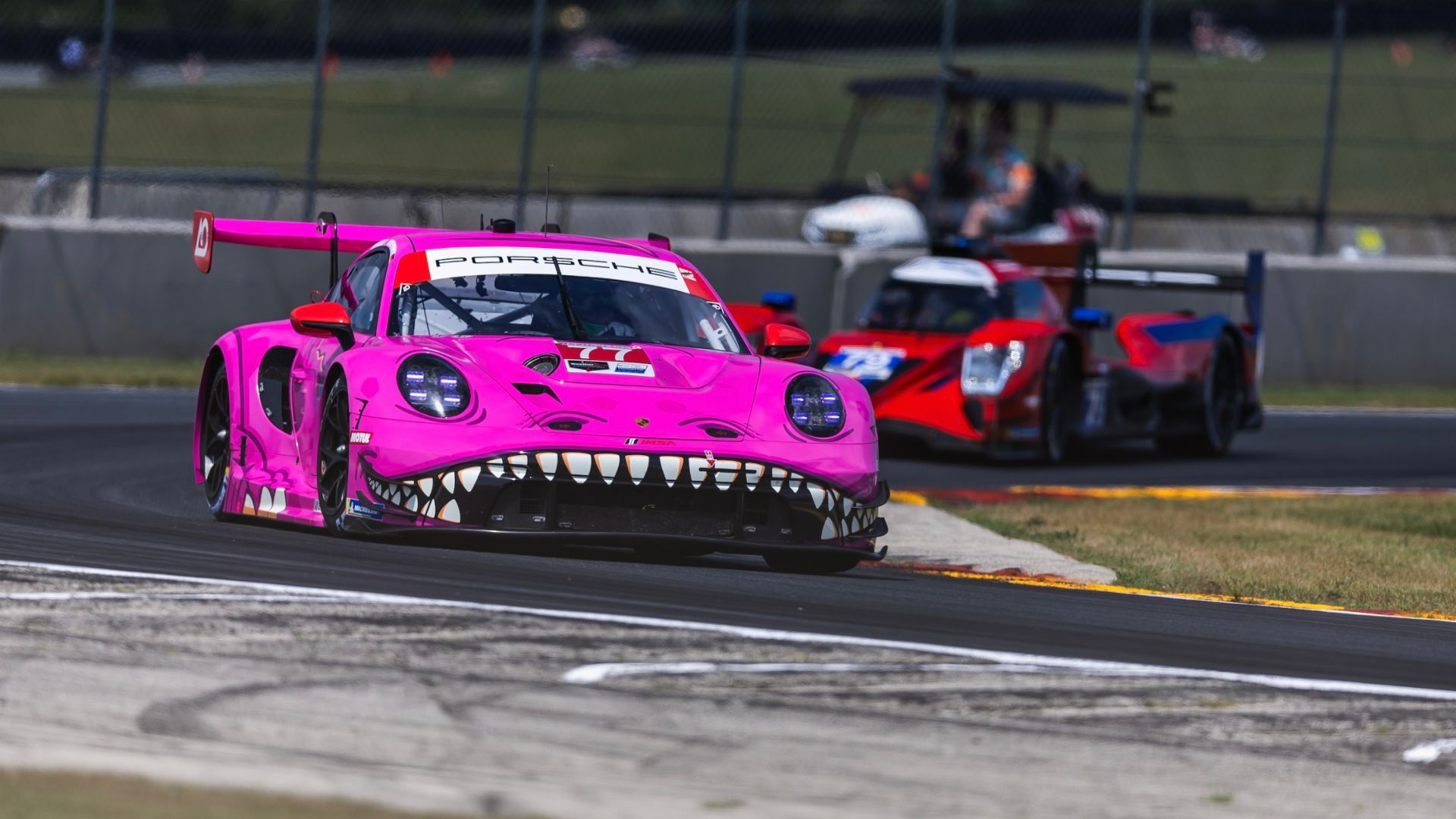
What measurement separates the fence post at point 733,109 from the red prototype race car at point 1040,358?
388 centimetres

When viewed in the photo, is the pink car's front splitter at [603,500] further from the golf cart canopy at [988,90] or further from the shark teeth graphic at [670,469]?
the golf cart canopy at [988,90]

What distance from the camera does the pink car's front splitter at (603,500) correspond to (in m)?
7.13

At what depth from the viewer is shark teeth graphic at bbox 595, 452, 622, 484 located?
7.14m

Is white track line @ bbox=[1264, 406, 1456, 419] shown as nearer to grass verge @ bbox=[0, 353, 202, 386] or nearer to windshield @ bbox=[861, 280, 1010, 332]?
windshield @ bbox=[861, 280, 1010, 332]

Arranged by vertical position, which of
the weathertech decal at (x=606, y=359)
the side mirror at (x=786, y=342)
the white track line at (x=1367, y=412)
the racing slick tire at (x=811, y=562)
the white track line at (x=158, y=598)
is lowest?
the white track line at (x=1367, y=412)

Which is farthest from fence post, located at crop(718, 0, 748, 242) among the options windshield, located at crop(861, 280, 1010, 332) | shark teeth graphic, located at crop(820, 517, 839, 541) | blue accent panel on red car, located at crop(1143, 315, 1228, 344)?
shark teeth graphic, located at crop(820, 517, 839, 541)

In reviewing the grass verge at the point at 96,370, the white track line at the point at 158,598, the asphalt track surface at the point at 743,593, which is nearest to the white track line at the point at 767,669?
the asphalt track surface at the point at 743,593

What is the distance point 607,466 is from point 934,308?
23.4 feet

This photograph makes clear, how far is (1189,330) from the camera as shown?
604 inches

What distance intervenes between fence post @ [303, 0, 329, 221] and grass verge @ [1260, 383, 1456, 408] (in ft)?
26.9

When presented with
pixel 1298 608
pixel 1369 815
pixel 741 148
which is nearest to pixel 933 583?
pixel 1298 608

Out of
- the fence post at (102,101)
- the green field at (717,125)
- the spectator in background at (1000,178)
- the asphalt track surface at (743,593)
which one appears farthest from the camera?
the spectator in background at (1000,178)

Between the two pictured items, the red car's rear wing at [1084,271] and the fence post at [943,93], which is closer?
the red car's rear wing at [1084,271]

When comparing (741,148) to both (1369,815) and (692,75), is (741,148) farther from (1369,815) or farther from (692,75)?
(1369,815)
